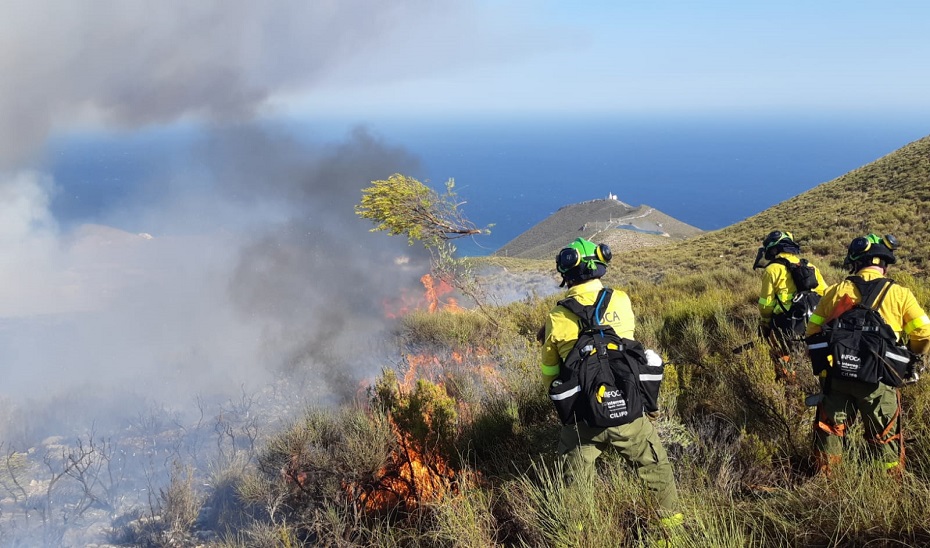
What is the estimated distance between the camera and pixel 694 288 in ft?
42.3

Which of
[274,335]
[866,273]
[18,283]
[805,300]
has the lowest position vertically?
[274,335]

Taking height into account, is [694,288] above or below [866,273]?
below

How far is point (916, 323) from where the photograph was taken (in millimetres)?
3432

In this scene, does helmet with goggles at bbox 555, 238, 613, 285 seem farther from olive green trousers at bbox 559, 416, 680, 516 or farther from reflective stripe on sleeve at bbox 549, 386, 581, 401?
olive green trousers at bbox 559, 416, 680, 516

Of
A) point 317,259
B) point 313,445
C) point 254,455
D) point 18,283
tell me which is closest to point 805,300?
point 313,445

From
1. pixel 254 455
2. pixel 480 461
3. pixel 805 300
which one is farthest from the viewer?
pixel 254 455

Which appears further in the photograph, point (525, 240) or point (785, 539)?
point (525, 240)

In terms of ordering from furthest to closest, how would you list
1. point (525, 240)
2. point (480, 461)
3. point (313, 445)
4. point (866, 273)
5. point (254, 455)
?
1. point (525, 240)
2. point (254, 455)
3. point (313, 445)
4. point (480, 461)
5. point (866, 273)

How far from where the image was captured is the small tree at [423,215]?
9102 millimetres

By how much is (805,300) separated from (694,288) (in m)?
8.01

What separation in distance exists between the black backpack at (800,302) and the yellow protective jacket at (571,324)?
2.97 m

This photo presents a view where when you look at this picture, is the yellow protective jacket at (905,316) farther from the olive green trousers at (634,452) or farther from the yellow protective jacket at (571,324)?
the olive green trousers at (634,452)

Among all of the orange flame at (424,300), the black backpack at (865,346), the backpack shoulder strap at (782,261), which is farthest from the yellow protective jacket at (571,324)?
the orange flame at (424,300)

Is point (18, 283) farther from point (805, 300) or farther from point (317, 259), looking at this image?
point (805, 300)
